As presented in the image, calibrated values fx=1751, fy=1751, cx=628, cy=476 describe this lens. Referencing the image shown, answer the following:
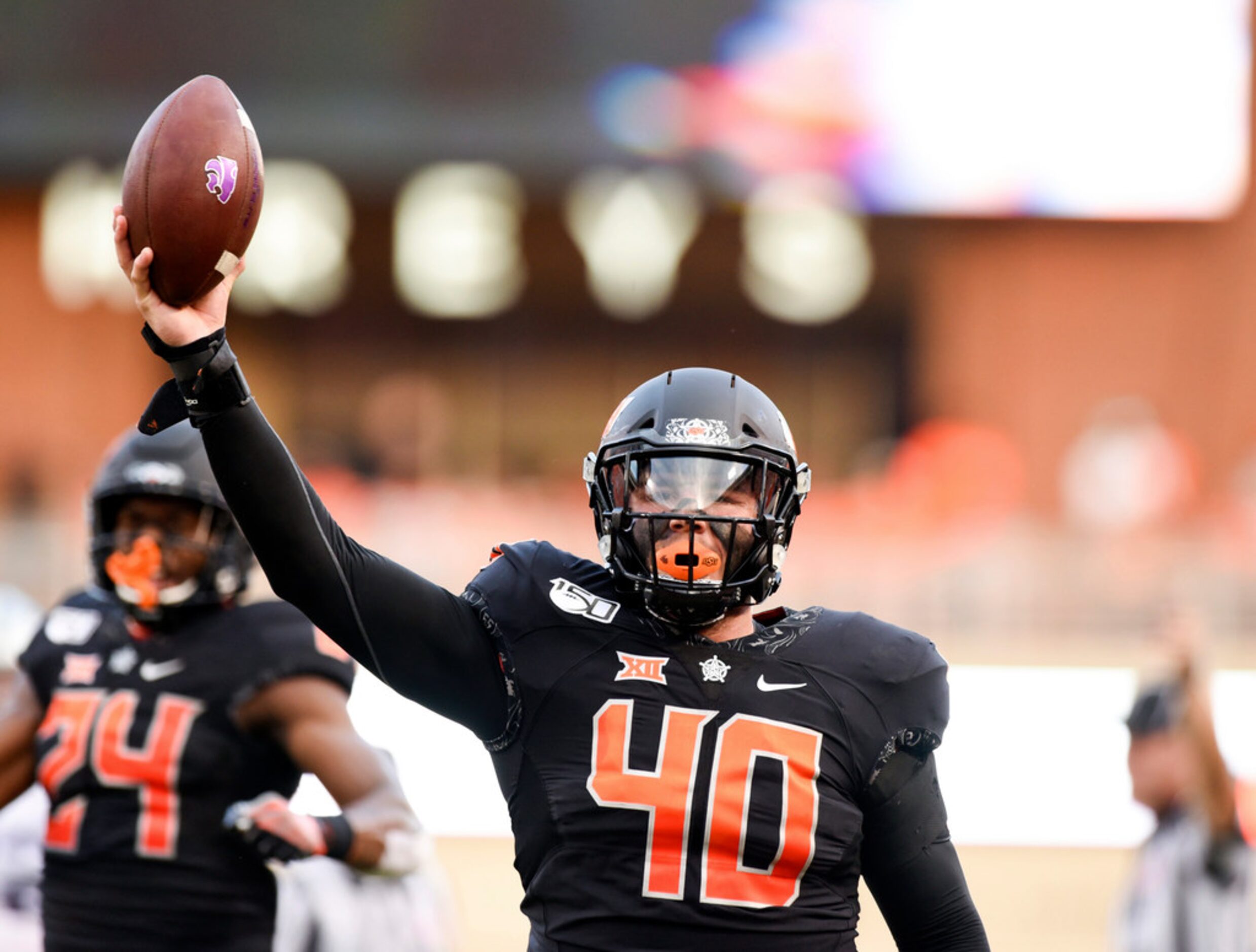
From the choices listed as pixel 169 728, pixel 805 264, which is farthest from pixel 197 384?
pixel 805 264

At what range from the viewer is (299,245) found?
19078mm

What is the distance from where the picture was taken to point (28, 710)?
373 cm

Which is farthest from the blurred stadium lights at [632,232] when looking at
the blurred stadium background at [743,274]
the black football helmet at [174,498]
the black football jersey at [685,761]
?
the black football jersey at [685,761]

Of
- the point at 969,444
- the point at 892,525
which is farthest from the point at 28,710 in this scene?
the point at 969,444

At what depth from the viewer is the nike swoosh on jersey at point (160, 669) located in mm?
3662

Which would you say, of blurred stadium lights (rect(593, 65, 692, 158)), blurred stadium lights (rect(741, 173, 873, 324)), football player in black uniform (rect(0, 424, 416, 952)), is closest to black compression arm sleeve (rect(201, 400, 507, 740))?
football player in black uniform (rect(0, 424, 416, 952))

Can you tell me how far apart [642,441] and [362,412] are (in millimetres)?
17687

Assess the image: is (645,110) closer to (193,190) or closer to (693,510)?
(693,510)

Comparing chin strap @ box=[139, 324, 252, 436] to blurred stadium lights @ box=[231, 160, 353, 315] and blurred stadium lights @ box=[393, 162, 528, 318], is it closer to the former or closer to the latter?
blurred stadium lights @ box=[231, 160, 353, 315]

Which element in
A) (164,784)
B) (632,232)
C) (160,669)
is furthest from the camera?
(632,232)

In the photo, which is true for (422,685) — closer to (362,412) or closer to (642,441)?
(642,441)

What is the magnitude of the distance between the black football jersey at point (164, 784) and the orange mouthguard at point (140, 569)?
0.12 m

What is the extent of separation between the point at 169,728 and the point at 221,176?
1.51 metres

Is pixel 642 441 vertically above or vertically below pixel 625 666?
above
